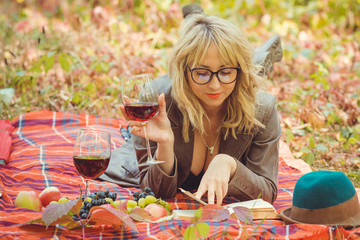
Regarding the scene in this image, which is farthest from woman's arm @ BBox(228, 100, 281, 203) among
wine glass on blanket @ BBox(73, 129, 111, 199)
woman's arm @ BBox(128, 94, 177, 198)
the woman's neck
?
wine glass on blanket @ BBox(73, 129, 111, 199)

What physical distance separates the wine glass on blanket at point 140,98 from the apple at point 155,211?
429 mm

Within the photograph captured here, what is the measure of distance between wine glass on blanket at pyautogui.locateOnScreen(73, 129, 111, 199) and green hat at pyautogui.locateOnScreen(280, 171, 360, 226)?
89cm

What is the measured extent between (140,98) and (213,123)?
76cm

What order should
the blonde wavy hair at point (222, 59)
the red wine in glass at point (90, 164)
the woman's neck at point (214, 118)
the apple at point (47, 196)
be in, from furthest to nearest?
the woman's neck at point (214, 118), the apple at point (47, 196), the blonde wavy hair at point (222, 59), the red wine in glass at point (90, 164)

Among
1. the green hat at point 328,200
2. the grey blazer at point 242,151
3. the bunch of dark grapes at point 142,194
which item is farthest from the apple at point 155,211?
the green hat at point 328,200

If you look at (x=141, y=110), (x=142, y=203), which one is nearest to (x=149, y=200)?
(x=142, y=203)

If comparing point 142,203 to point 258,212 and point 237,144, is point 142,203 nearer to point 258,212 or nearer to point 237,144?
point 258,212

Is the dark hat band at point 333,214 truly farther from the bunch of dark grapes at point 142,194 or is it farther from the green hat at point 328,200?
the bunch of dark grapes at point 142,194

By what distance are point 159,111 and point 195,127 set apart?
487 millimetres

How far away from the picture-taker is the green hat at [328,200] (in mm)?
1926

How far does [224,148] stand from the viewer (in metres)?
2.62

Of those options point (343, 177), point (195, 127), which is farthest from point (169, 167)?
point (343, 177)

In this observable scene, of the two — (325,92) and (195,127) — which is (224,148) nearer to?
(195,127)

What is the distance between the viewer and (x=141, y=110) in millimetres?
2014
